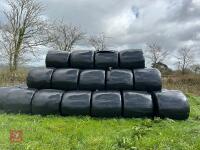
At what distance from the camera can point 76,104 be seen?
27.3 ft

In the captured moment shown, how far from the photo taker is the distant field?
5512mm

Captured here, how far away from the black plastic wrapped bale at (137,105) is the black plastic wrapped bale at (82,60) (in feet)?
5.16

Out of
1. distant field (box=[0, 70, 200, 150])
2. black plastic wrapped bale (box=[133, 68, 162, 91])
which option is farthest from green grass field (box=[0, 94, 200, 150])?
black plastic wrapped bale (box=[133, 68, 162, 91])

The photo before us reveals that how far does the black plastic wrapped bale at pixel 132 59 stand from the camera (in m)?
9.30

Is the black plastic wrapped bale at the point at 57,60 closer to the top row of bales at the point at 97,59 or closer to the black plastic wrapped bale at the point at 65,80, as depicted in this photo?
the top row of bales at the point at 97,59

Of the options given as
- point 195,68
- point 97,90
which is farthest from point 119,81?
point 195,68

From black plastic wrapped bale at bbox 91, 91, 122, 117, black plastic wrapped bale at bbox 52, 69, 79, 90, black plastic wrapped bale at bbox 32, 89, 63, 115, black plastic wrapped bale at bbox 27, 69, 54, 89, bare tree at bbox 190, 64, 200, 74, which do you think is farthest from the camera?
bare tree at bbox 190, 64, 200, 74

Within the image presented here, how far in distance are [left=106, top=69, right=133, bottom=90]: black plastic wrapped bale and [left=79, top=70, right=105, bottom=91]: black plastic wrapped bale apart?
0.17 metres

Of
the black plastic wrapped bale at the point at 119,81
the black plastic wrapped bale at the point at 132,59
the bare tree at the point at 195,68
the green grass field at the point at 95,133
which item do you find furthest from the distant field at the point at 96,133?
the bare tree at the point at 195,68

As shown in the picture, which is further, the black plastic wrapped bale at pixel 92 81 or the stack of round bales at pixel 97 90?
the black plastic wrapped bale at pixel 92 81

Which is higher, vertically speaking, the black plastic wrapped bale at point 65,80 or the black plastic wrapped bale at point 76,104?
the black plastic wrapped bale at point 65,80

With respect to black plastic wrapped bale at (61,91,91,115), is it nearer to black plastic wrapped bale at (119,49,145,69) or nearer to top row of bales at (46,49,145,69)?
top row of bales at (46,49,145,69)

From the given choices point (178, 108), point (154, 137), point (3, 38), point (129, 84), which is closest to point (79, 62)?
point (129, 84)

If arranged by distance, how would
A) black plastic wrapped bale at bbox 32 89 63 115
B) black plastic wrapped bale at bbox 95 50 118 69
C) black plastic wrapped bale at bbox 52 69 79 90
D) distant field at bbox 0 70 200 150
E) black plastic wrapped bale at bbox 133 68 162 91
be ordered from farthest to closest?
1. black plastic wrapped bale at bbox 95 50 118 69
2. black plastic wrapped bale at bbox 52 69 79 90
3. black plastic wrapped bale at bbox 133 68 162 91
4. black plastic wrapped bale at bbox 32 89 63 115
5. distant field at bbox 0 70 200 150
